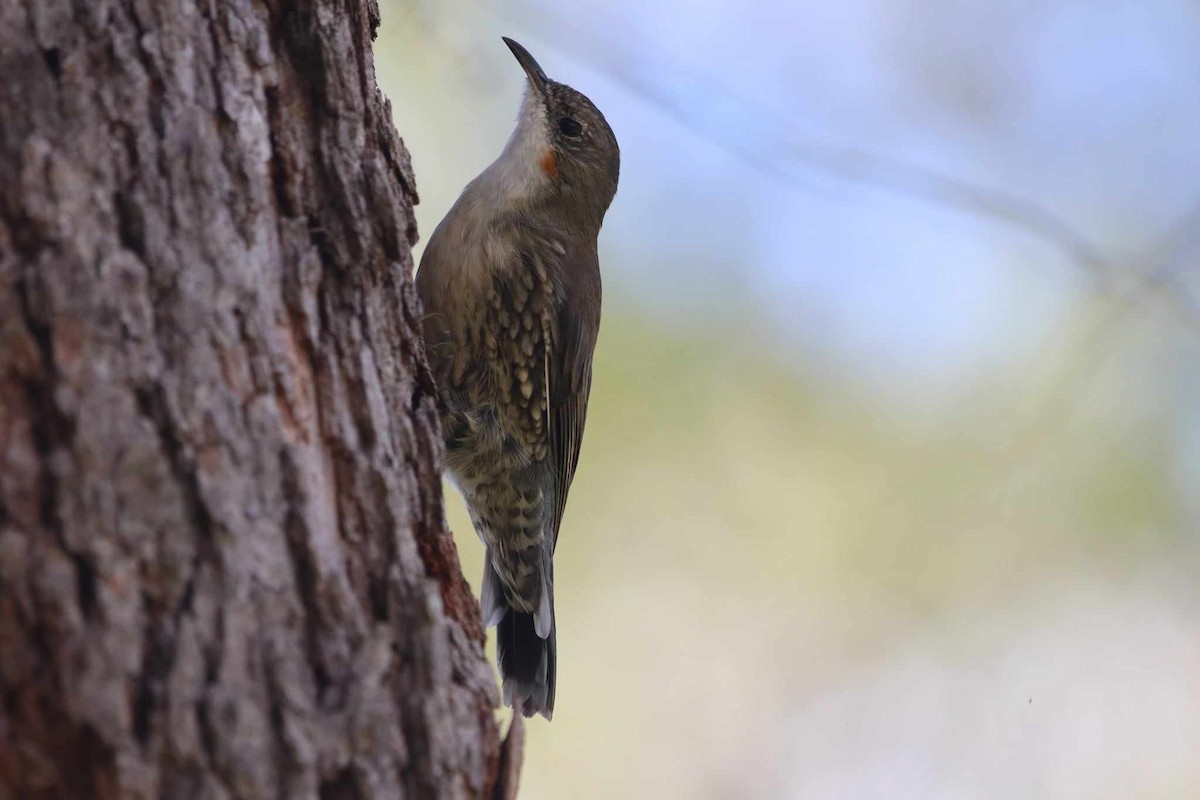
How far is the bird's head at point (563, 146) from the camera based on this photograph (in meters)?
3.91

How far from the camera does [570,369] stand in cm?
374

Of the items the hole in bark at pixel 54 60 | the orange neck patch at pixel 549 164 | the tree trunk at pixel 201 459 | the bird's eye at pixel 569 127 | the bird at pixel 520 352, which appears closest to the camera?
the tree trunk at pixel 201 459

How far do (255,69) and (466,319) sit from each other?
60.6 inches

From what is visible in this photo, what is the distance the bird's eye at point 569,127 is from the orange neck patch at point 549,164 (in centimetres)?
13

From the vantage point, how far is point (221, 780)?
143 centimetres

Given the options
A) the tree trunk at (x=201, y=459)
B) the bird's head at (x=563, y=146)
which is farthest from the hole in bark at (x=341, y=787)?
the bird's head at (x=563, y=146)

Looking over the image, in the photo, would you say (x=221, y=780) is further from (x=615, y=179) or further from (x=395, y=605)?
(x=615, y=179)

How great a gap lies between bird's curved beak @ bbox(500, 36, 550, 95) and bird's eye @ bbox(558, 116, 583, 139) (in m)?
0.16

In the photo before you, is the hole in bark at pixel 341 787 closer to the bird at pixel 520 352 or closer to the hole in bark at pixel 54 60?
the hole in bark at pixel 54 60

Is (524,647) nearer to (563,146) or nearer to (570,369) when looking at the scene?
(570,369)

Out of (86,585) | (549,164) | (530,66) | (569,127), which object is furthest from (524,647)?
(86,585)

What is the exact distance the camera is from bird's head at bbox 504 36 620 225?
3.91 metres

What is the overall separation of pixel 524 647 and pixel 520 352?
0.93m

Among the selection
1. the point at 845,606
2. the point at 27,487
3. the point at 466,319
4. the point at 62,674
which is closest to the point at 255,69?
the point at 27,487
